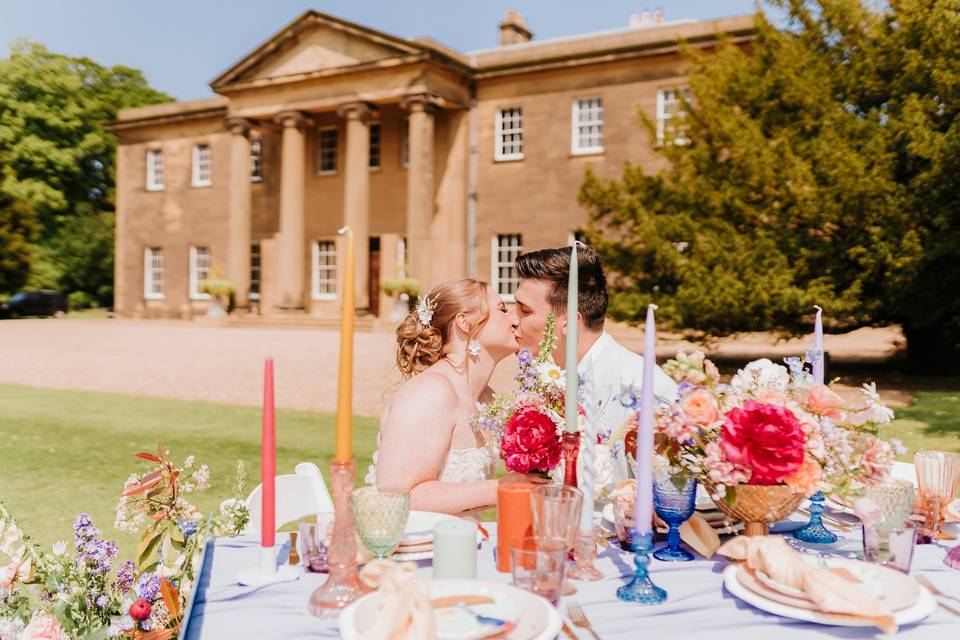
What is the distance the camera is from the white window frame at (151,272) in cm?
3172

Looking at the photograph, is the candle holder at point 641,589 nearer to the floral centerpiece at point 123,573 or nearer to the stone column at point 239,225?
the floral centerpiece at point 123,573

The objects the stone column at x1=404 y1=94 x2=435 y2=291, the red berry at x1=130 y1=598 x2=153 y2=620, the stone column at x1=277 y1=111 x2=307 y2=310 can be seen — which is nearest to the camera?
the red berry at x1=130 y1=598 x2=153 y2=620

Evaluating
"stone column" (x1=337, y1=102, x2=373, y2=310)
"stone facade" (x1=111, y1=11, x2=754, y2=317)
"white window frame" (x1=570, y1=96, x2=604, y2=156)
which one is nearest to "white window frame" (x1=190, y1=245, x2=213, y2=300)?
"stone facade" (x1=111, y1=11, x2=754, y2=317)

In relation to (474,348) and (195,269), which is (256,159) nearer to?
(195,269)

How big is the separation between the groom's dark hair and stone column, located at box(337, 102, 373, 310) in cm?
2143

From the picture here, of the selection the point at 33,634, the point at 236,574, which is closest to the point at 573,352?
the point at 236,574

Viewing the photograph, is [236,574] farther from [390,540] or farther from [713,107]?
[713,107]

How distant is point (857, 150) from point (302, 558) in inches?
567

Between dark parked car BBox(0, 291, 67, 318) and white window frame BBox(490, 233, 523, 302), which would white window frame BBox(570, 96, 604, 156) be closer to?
white window frame BBox(490, 233, 523, 302)

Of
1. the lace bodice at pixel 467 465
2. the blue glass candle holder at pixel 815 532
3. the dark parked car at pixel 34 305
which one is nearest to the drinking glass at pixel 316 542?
the lace bodice at pixel 467 465

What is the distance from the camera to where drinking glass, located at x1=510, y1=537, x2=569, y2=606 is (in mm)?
1631

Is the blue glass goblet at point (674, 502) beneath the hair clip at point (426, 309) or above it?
beneath

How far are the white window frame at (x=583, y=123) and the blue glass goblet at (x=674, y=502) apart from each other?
74.0 feet

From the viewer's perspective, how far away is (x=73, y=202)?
45.2 m
